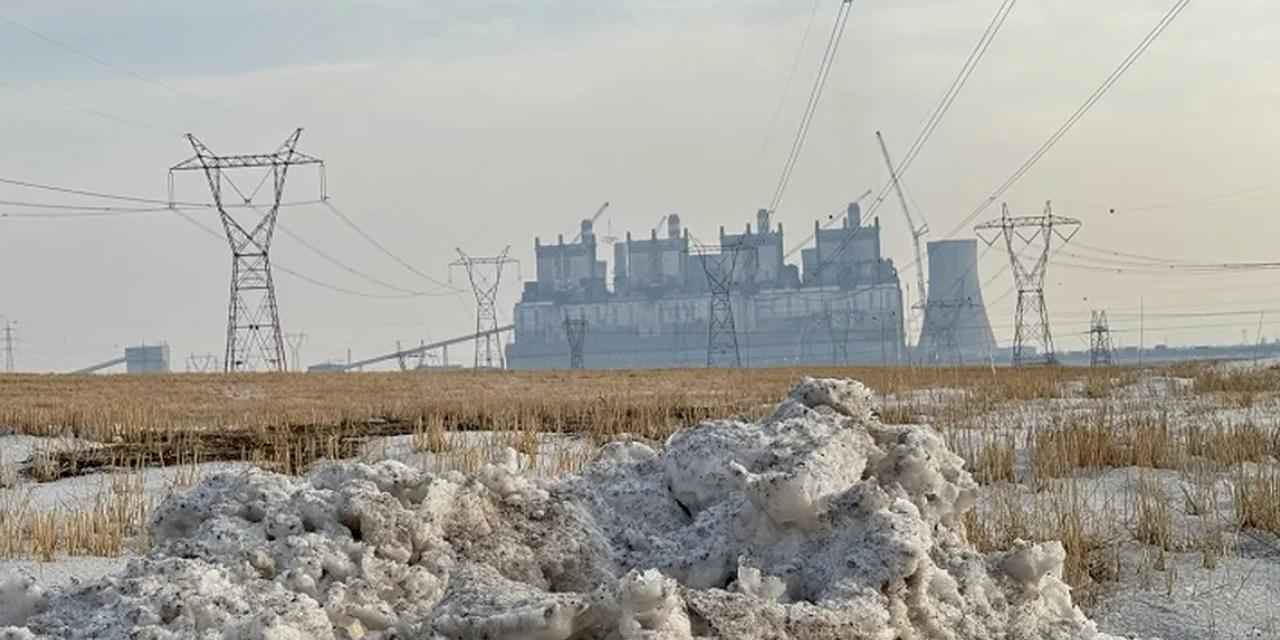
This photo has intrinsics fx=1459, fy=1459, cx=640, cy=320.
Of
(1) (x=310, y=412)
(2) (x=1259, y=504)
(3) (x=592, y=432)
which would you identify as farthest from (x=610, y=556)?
(1) (x=310, y=412)

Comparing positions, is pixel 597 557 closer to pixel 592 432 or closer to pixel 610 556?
pixel 610 556

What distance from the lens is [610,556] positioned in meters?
3.91

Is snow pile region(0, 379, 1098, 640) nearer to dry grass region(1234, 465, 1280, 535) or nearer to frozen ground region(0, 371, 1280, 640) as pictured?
frozen ground region(0, 371, 1280, 640)

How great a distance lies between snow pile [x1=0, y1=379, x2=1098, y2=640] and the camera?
2.95 metres

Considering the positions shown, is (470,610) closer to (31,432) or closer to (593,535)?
(593,535)

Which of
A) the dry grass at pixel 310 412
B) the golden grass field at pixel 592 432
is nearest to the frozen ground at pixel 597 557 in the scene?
the golden grass field at pixel 592 432

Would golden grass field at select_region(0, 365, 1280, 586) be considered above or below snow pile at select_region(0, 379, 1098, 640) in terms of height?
below

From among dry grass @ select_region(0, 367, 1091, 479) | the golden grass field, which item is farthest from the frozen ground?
dry grass @ select_region(0, 367, 1091, 479)

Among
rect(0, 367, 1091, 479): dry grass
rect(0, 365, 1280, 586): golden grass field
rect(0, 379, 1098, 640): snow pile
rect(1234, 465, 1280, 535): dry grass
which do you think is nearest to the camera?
rect(0, 379, 1098, 640): snow pile

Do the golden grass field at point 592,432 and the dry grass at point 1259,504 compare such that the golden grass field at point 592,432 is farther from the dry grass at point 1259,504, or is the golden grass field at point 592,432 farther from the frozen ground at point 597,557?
the frozen ground at point 597,557

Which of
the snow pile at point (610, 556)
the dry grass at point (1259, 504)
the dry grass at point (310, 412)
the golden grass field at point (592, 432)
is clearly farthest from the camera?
the dry grass at point (310, 412)

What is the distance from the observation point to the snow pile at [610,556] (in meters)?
2.95

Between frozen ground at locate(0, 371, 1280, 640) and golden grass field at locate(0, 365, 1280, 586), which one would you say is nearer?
frozen ground at locate(0, 371, 1280, 640)

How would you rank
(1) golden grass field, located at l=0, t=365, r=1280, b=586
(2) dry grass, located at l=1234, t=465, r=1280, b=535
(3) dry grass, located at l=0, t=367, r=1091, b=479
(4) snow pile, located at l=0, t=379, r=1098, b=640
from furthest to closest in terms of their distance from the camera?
(3) dry grass, located at l=0, t=367, r=1091, b=479, (2) dry grass, located at l=1234, t=465, r=1280, b=535, (1) golden grass field, located at l=0, t=365, r=1280, b=586, (4) snow pile, located at l=0, t=379, r=1098, b=640
